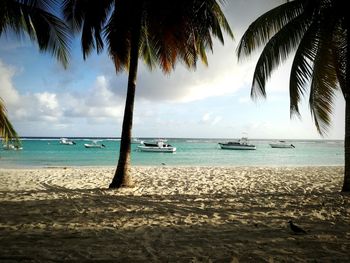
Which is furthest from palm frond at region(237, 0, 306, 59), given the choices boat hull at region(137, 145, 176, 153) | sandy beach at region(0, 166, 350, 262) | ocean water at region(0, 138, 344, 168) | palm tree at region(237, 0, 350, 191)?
boat hull at region(137, 145, 176, 153)

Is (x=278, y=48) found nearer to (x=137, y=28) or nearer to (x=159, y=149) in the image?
(x=137, y=28)

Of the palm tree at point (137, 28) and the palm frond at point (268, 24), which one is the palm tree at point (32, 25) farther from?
the palm frond at point (268, 24)

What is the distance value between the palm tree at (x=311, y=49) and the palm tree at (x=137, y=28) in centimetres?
158

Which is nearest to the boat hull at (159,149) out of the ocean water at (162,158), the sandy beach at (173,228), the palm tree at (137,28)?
the ocean water at (162,158)

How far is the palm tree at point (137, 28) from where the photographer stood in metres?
8.11

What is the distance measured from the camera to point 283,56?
28.1ft

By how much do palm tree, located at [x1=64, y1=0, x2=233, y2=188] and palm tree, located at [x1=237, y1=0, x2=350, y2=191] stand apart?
1584 mm

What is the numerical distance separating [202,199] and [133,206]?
6.56 ft

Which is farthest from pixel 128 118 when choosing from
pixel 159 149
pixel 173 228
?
pixel 159 149

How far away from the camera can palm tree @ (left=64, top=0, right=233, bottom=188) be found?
8109mm

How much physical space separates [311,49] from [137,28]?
5.33 metres

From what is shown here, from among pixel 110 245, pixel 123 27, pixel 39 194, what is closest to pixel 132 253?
pixel 110 245

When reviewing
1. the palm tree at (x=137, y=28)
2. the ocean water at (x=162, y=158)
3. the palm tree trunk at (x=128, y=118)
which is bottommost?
the ocean water at (x=162, y=158)

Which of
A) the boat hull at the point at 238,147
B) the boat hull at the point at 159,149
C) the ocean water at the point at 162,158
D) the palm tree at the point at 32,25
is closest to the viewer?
the palm tree at the point at 32,25
